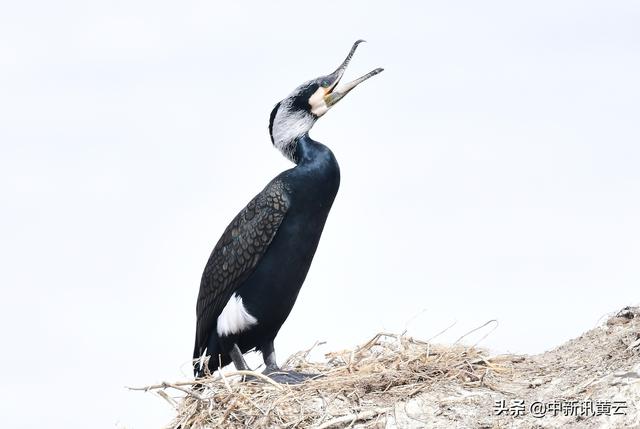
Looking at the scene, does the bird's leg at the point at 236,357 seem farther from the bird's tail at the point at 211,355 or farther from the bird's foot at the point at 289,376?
the bird's foot at the point at 289,376

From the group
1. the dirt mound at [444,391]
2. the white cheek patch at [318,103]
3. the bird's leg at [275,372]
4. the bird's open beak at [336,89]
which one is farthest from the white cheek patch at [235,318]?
the bird's open beak at [336,89]

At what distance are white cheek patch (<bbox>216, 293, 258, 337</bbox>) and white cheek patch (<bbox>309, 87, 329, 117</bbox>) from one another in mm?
1492

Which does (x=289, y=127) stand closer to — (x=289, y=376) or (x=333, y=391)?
(x=289, y=376)

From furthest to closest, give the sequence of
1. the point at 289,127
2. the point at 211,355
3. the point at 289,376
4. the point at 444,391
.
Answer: the point at 211,355, the point at 289,127, the point at 289,376, the point at 444,391

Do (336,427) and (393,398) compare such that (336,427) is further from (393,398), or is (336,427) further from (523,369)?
(523,369)

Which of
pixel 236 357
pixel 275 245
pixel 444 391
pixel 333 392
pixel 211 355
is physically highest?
pixel 275 245

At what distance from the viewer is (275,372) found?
8.20 meters

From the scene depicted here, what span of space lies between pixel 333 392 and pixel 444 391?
0.74 metres

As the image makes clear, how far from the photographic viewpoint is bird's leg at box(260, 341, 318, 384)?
8070mm

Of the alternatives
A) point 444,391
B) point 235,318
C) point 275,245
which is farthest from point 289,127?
point 444,391

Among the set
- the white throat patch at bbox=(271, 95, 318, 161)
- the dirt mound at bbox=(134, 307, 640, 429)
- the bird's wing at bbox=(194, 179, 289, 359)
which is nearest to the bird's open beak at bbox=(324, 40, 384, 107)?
the white throat patch at bbox=(271, 95, 318, 161)

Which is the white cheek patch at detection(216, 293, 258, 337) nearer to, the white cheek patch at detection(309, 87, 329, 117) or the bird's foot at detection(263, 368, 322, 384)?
the bird's foot at detection(263, 368, 322, 384)

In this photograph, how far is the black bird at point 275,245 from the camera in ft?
26.9

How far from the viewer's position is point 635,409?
6484mm
